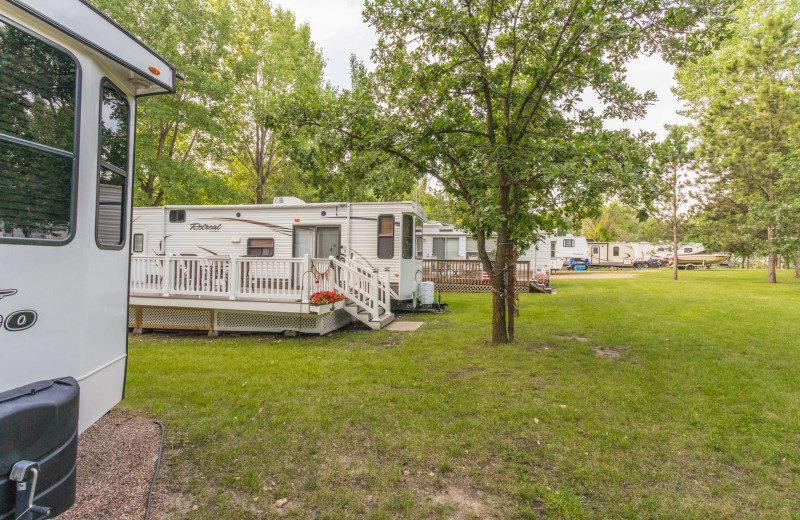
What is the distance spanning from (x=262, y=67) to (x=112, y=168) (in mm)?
17607

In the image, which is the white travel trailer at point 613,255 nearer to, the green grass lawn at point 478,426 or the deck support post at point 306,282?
the green grass lawn at point 478,426

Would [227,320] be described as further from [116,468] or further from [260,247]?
[116,468]

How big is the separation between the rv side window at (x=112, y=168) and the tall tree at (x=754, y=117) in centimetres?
1874

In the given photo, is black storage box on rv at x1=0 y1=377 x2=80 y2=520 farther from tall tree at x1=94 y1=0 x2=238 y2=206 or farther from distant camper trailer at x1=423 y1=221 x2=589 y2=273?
distant camper trailer at x1=423 y1=221 x2=589 y2=273

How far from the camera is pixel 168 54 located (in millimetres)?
13773

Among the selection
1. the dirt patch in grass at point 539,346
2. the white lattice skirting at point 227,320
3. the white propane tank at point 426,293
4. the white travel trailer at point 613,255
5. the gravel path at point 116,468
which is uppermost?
the white travel trailer at point 613,255

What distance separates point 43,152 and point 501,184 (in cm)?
558

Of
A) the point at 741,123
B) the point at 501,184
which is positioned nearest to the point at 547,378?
the point at 501,184

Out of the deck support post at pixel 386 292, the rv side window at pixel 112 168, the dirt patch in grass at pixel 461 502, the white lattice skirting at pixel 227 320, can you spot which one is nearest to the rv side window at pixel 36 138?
the rv side window at pixel 112 168

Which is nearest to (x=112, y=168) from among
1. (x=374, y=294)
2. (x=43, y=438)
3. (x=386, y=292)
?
→ (x=43, y=438)

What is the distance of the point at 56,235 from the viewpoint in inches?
77.5

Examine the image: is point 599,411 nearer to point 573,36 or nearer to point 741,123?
point 573,36

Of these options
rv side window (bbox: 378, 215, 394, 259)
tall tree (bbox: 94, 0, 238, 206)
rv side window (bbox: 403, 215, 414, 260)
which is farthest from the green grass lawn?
tall tree (bbox: 94, 0, 238, 206)

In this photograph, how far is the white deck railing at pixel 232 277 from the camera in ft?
24.7
